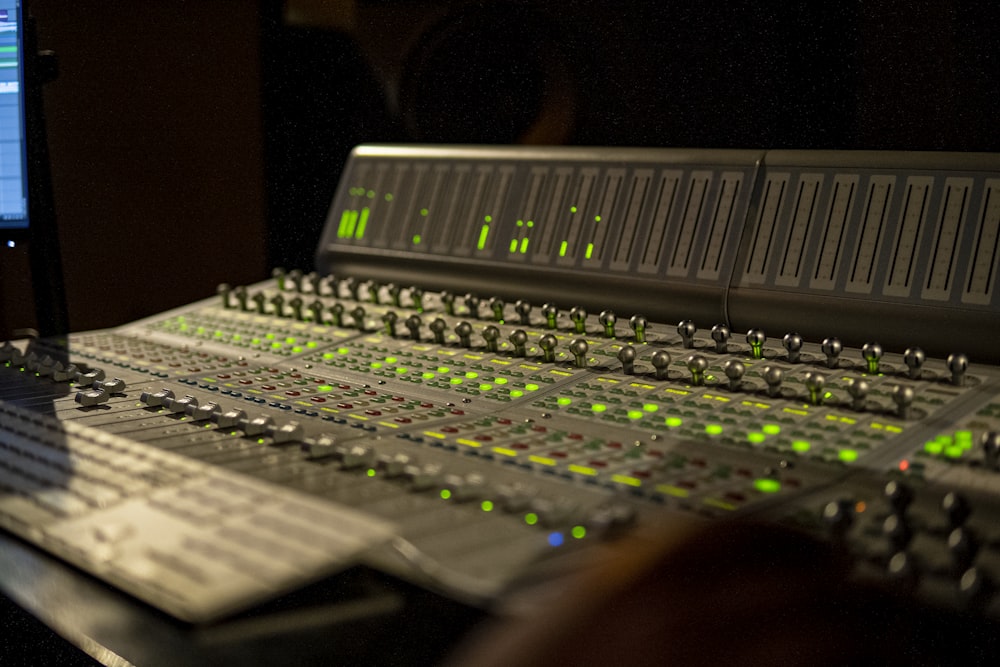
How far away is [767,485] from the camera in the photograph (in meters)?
0.73

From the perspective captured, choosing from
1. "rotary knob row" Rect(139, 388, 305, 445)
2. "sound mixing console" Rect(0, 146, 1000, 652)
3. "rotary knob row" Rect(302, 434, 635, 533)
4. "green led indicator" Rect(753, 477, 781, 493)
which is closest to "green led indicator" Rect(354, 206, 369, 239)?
"sound mixing console" Rect(0, 146, 1000, 652)

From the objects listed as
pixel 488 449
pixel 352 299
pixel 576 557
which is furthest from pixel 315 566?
pixel 352 299

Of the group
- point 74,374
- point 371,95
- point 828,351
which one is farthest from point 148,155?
point 828,351

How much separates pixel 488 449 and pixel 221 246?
1.53 metres

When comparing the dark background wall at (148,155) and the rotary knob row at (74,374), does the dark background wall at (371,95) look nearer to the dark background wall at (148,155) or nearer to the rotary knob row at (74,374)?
the dark background wall at (148,155)

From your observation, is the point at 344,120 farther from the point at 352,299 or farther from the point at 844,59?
the point at 844,59

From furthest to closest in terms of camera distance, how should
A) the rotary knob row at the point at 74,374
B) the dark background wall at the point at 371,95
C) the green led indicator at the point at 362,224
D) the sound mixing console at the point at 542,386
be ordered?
the green led indicator at the point at 362,224, the dark background wall at the point at 371,95, the rotary knob row at the point at 74,374, the sound mixing console at the point at 542,386

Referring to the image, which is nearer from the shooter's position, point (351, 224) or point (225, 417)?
point (225, 417)

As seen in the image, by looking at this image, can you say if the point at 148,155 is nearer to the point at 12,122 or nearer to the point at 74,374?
the point at 12,122

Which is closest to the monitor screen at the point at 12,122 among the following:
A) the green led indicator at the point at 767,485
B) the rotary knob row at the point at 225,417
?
the rotary knob row at the point at 225,417

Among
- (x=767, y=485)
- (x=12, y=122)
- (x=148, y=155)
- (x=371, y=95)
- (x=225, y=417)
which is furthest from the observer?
(x=148, y=155)

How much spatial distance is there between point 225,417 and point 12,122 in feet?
2.75

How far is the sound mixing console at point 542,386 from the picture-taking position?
65 cm

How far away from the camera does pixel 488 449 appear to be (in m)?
0.85
